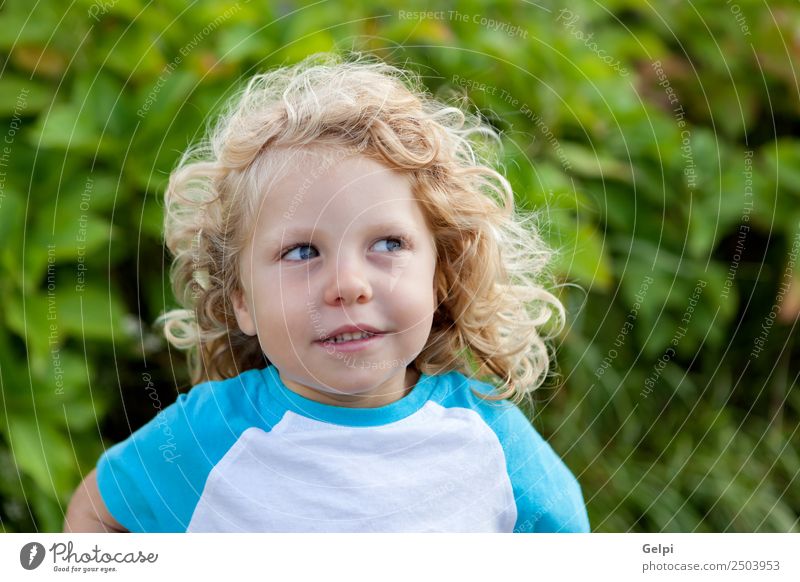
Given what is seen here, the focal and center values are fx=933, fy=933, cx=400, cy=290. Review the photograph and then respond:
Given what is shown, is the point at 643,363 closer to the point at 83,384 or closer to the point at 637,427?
the point at 637,427

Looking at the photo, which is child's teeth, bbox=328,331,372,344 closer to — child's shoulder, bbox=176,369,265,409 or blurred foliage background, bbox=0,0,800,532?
child's shoulder, bbox=176,369,265,409

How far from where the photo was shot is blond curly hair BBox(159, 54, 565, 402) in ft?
3.50

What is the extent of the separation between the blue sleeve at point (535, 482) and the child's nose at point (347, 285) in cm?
26

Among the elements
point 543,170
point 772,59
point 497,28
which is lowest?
point 543,170

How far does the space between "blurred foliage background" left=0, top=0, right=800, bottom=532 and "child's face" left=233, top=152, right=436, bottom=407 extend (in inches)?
19.3

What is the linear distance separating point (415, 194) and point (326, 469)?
13.2 inches

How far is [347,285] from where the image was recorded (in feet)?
3.26

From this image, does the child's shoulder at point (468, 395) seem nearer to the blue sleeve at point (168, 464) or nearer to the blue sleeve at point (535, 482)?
the blue sleeve at point (535, 482)

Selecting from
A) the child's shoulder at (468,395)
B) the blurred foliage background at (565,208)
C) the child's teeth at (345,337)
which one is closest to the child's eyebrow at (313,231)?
the child's teeth at (345,337)
